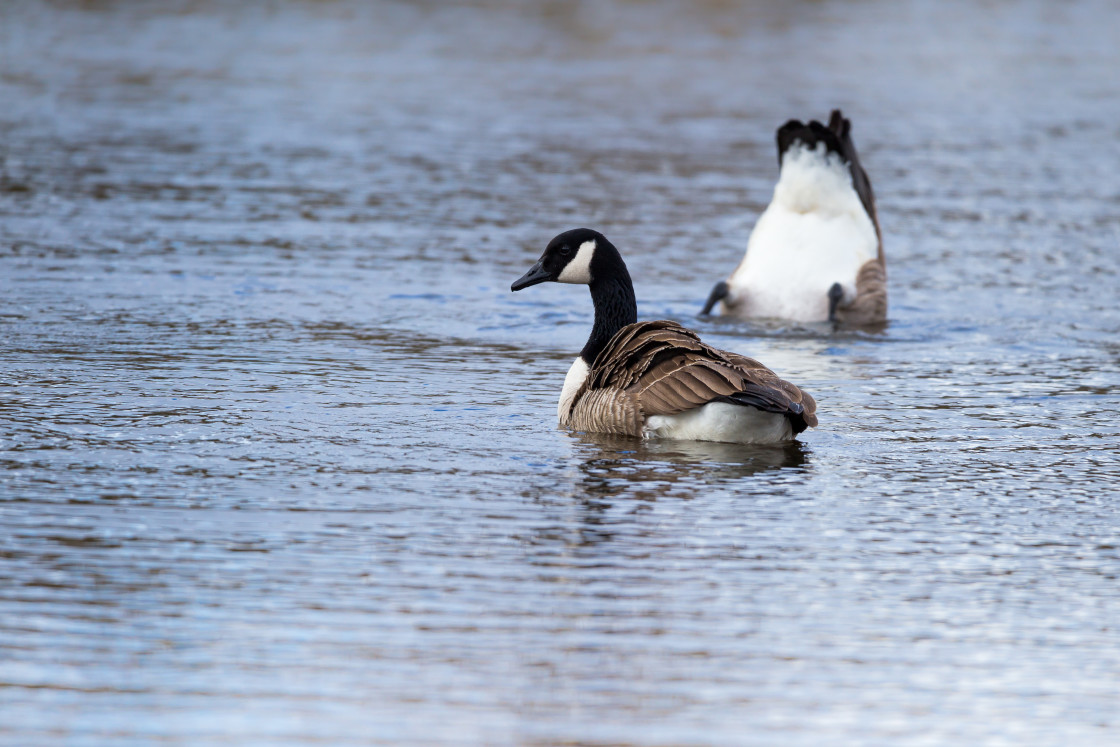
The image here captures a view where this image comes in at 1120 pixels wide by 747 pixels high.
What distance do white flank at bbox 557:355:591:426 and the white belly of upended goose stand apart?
54 cm

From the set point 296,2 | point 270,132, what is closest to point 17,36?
point 296,2

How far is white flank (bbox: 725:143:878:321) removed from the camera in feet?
A: 42.3

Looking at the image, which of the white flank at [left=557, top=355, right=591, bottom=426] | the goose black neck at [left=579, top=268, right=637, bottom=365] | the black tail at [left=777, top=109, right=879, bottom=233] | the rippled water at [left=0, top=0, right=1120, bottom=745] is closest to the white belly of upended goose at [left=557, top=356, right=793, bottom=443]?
the rippled water at [left=0, top=0, right=1120, bottom=745]

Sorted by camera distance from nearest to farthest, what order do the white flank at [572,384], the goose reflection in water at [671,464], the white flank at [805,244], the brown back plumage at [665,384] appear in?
1. the goose reflection in water at [671,464]
2. the brown back plumage at [665,384]
3. the white flank at [572,384]
4. the white flank at [805,244]

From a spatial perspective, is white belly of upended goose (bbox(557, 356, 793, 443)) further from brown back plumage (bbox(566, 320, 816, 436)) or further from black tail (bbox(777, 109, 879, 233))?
black tail (bbox(777, 109, 879, 233))

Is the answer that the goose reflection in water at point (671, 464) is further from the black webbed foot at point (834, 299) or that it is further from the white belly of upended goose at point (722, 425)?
the black webbed foot at point (834, 299)

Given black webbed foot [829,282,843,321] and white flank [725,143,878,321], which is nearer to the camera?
black webbed foot [829,282,843,321]

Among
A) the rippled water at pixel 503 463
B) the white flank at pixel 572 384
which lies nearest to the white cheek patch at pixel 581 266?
the white flank at pixel 572 384

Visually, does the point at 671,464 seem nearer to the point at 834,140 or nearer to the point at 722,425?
the point at 722,425

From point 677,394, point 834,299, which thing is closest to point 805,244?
point 834,299

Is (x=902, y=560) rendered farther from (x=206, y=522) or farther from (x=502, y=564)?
(x=206, y=522)

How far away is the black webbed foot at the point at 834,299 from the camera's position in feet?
41.5

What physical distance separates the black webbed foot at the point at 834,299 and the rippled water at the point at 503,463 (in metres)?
0.45

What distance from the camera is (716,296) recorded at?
41.3 feet
